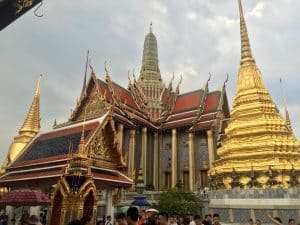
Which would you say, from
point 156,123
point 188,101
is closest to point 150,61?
point 188,101

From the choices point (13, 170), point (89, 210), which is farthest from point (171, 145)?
point (89, 210)

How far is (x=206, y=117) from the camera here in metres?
25.0

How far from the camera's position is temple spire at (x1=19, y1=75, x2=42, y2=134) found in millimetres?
25625

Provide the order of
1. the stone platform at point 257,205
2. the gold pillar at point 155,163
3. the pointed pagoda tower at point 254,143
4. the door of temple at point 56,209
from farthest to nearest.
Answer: the gold pillar at point 155,163 → the pointed pagoda tower at point 254,143 → the stone platform at point 257,205 → the door of temple at point 56,209

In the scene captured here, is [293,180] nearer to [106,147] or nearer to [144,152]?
[106,147]

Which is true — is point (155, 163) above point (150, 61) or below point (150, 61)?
below

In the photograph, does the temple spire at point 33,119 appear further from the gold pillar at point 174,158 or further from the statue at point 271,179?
the statue at point 271,179

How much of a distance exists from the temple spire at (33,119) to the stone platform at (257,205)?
17.4 m

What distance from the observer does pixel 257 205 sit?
43.6 ft

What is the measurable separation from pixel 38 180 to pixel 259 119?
40.2 feet

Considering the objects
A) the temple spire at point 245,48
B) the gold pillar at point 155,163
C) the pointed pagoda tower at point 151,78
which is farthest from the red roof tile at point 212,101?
the temple spire at point 245,48

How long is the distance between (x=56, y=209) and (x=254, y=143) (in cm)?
1188

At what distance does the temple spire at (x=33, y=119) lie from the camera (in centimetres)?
2562

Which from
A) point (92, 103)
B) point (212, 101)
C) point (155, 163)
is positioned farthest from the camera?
point (212, 101)
